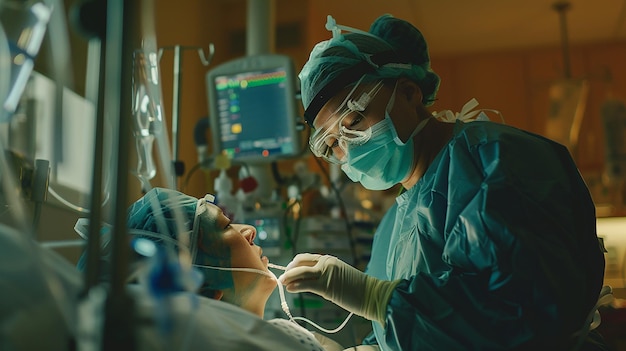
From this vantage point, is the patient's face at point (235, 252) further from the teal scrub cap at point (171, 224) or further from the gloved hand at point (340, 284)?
the gloved hand at point (340, 284)

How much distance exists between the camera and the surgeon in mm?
1120

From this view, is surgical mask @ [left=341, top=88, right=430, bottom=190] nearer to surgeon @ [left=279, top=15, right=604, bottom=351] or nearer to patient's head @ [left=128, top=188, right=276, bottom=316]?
surgeon @ [left=279, top=15, right=604, bottom=351]

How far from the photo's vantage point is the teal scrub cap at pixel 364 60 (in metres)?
1.46

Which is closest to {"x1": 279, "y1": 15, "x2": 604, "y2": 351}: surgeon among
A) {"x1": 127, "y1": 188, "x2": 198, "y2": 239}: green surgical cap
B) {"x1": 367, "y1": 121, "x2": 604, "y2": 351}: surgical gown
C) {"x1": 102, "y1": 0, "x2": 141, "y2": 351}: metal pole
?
{"x1": 367, "y1": 121, "x2": 604, "y2": 351}: surgical gown

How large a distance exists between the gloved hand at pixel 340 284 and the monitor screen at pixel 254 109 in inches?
45.5

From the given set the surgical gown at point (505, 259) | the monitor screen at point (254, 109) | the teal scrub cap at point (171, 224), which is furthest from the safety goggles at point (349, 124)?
the monitor screen at point (254, 109)

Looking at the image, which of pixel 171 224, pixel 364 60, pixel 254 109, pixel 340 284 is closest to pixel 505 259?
pixel 340 284

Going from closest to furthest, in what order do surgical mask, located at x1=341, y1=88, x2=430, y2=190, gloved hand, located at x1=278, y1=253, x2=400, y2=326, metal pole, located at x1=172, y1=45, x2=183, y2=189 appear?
gloved hand, located at x1=278, y1=253, x2=400, y2=326 → surgical mask, located at x1=341, y1=88, x2=430, y2=190 → metal pole, located at x1=172, y1=45, x2=183, y2=189

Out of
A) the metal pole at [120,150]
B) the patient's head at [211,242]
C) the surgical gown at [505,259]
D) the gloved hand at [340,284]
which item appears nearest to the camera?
the metal pole at [120,150]

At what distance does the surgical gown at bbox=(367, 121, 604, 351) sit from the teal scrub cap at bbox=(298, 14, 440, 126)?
0.29 meters

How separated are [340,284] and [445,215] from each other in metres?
0.27

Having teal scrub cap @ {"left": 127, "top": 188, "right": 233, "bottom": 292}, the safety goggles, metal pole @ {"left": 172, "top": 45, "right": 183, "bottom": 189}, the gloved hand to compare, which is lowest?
the gloved hand

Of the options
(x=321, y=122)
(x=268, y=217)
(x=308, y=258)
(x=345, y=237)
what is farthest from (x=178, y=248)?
(x=345, y=237)

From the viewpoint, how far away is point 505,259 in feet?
3.66
